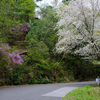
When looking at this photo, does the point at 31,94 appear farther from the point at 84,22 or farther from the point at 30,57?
the point at 30,57

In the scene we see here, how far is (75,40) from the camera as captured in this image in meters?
15.2

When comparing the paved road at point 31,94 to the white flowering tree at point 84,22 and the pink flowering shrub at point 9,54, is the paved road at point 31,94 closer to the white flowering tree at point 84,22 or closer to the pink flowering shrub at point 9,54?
the pink flowering shrub at point 9,54

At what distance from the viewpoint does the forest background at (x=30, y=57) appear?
48.3 feet

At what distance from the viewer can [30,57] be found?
19219mm

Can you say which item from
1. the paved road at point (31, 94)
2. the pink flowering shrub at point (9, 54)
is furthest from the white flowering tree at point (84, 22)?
the paved road at point (31, 94)

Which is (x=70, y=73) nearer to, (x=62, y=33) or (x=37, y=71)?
(x=37, y=71)

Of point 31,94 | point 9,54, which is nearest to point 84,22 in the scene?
point 9,54

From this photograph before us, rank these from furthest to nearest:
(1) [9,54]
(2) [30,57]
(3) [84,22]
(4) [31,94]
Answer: (2) [30,57], (3) [84,22], (1) [9,54], (4) [31,94]

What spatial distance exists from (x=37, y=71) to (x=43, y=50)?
10.3ft

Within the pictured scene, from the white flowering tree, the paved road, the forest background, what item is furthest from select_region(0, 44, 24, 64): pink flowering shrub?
the white flowering tree

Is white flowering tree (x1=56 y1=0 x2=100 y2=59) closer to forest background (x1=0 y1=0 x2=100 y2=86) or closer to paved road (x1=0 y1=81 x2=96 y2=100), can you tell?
forest background (x1=0 y1=0 x2=100 y2=86)

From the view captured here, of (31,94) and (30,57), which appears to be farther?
(30,57)

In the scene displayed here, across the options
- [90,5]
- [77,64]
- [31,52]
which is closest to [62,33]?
[90,5]

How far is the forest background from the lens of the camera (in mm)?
14708
